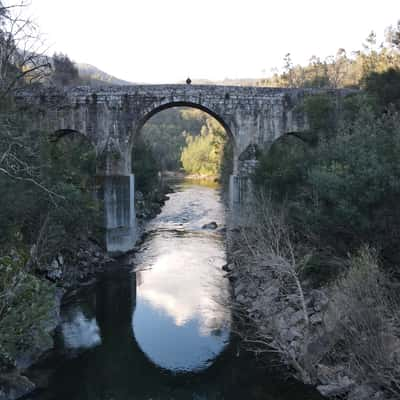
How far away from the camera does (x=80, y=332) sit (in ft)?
40.8

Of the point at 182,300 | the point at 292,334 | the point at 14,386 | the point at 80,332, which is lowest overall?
the point at 80,332

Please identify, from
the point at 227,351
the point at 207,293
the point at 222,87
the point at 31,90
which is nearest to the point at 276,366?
the point at 227,351

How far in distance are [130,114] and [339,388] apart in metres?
14.2

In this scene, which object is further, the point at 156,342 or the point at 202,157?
the point at 202,157

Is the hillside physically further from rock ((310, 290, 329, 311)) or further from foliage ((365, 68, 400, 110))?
rock ((310, 290, 329, 311))

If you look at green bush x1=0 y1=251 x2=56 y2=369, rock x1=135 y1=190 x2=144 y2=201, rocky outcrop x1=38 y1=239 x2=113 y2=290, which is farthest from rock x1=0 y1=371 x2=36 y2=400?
rock x1=135 y1=190 x2=144 y2=201

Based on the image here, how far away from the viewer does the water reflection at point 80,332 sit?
1170 cm

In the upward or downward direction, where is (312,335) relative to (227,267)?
upward

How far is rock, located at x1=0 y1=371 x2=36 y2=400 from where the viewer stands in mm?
8984

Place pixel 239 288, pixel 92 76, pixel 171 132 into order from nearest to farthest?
pixel 239 288 → pixel 92 76 → pixel 171 132

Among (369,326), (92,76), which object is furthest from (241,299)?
(92,76)

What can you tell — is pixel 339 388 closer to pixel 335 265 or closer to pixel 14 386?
pixel 335 265

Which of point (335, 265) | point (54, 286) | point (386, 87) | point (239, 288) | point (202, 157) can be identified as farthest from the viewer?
point (202, 157)

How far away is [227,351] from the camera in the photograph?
11.2 meters
